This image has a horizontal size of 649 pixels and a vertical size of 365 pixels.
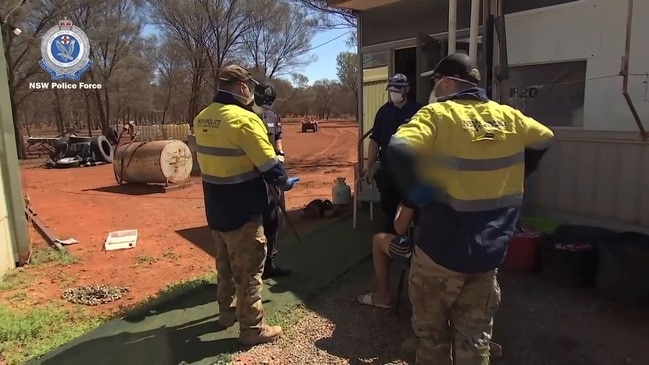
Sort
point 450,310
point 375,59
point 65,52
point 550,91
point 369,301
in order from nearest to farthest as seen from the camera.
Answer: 1. point 450,310
2. point 369,301
3. point 550,91
4. point 375,59
5. point 65,52

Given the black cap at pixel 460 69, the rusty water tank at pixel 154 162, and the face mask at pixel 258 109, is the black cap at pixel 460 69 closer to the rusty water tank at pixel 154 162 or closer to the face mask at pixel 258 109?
the face mask at pixel 258 109

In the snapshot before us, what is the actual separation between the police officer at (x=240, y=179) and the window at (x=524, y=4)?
125 inches

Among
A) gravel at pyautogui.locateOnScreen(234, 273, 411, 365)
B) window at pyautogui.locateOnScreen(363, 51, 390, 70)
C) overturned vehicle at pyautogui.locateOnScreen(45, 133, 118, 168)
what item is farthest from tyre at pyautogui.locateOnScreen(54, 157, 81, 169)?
gravel at pyautogui.locateOnScreen(234, 273, 411, 365)

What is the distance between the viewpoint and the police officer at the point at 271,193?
423 cm

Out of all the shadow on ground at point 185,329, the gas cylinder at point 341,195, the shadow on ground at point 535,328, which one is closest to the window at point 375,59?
the gas cylinder at point 341,195

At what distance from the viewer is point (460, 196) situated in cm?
211

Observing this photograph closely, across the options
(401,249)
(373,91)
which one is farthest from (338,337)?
(373,91)

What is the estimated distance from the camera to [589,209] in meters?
4.52

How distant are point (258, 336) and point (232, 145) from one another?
135 centimetres

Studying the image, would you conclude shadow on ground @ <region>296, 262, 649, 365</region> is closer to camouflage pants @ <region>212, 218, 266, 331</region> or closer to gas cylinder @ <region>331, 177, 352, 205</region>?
camouflage pants @ <region>212, 218, 266, 331</region>

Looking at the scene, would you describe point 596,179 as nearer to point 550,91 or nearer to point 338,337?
point 550,91

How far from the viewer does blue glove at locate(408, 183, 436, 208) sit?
2092 millimetres

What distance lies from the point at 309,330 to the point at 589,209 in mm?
2912

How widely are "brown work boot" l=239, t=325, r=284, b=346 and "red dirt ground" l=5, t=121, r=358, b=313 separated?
168 cm
